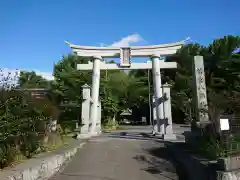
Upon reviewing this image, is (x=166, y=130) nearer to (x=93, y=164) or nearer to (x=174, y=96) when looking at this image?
(x=93, y=164)

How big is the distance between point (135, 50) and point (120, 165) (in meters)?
10.5

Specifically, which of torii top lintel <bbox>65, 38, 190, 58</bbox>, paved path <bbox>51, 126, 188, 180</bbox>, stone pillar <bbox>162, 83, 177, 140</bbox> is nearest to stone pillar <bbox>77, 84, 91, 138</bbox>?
torii top lintel <bbox>65, 38, 190, 58</bbox>

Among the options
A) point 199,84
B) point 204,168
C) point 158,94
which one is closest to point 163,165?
point 204,168

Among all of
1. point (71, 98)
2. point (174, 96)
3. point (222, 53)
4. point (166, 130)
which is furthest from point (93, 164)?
point (222, 53)

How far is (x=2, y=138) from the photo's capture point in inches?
207

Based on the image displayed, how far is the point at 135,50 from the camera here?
53.7 ft

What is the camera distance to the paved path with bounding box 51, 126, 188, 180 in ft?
19.8

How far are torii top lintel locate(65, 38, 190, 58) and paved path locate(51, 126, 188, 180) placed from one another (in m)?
8.50

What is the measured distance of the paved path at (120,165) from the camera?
238 inches

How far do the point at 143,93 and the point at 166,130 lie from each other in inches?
839

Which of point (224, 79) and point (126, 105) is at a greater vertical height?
point (224, 79)

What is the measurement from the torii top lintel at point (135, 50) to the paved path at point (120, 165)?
27.9 ft

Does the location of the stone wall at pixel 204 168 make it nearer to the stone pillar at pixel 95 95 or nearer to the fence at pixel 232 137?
the fence at pixel 232 137

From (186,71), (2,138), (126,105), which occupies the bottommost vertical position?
(2,138)
